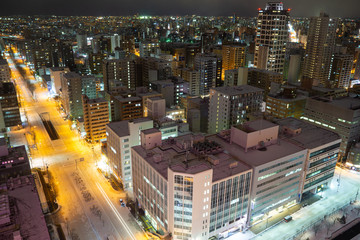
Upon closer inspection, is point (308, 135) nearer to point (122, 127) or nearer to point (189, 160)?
point (189, 160)

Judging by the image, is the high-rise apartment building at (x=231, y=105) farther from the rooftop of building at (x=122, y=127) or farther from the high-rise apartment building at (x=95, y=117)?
the high-rise apartment building at (x=95, y=117)

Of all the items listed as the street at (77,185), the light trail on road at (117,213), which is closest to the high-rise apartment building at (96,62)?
the street at (77,185)

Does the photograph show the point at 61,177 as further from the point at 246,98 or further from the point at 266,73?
the point at 266,73

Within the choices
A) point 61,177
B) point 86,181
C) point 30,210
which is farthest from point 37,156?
point 30,210

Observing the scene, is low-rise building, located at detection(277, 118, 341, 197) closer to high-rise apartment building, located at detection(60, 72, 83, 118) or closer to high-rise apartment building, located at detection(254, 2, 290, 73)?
high-rise apartment building, located at detection(254, 2, 290, 73)

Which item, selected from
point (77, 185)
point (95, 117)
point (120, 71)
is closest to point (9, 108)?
point (95, 117)

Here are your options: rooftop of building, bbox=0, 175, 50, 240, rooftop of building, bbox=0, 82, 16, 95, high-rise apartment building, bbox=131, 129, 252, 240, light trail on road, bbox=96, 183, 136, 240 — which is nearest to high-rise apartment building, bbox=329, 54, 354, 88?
high-rise apartment building, bbox=131, 129, 252, 240
